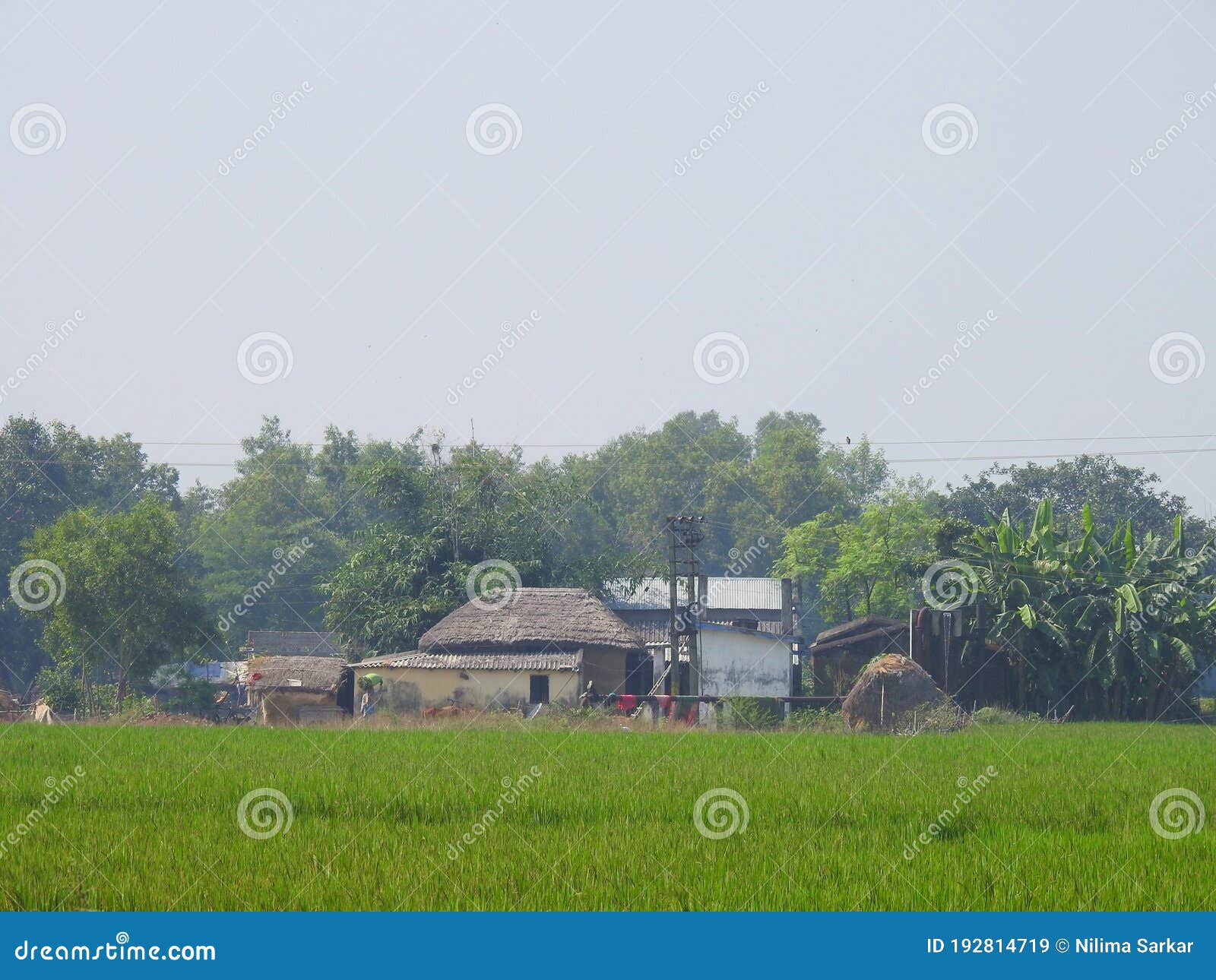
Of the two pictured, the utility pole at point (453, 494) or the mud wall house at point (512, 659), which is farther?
the utility pole at point (453, 494)

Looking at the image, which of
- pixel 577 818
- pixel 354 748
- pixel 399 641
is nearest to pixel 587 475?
pixel 399 641

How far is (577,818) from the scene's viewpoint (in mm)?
11578

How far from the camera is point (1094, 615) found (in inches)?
1260

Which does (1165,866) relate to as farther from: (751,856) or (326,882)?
(326,882)

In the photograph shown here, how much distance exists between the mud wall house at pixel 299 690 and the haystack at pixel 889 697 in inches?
574

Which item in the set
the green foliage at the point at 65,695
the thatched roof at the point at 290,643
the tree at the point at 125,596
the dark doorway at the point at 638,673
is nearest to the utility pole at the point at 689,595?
the dark doorway at the point at 638,673

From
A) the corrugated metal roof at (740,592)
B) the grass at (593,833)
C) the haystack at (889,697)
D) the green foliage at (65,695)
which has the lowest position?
the green foliage at (65,695)

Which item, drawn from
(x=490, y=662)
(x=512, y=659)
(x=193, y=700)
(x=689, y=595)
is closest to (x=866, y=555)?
(x=689, y=595)

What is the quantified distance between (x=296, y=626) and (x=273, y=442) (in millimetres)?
15706

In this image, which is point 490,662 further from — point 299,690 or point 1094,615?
point 1094,615

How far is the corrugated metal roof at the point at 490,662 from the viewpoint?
32.6 meters

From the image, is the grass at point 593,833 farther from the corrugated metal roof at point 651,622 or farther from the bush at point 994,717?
the corrugated metal roof at point 651,622

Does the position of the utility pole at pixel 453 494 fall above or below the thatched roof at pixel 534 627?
above

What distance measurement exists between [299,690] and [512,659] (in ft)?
20.8
